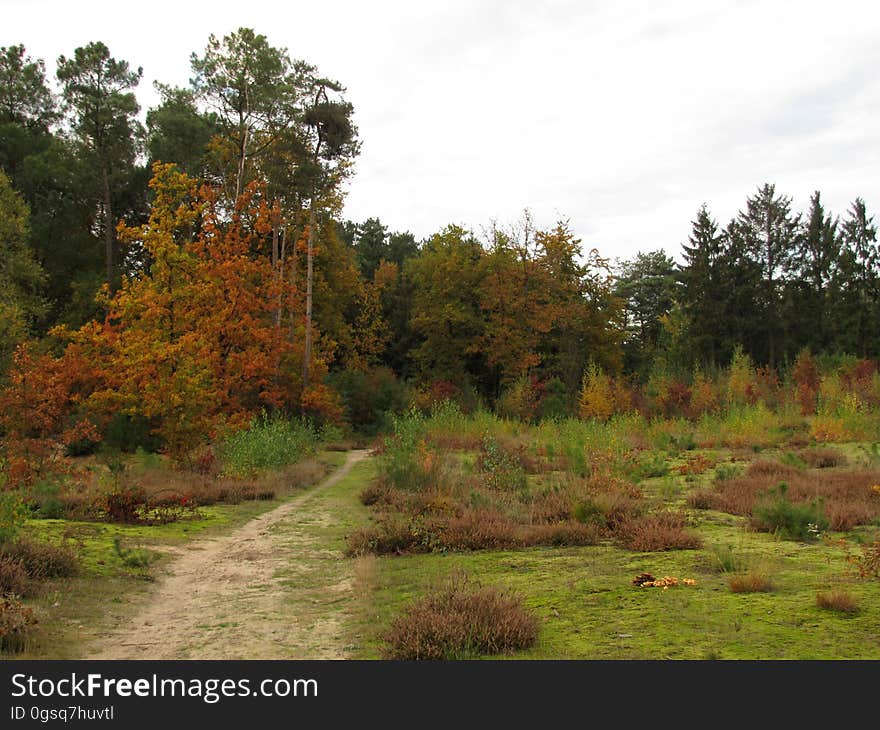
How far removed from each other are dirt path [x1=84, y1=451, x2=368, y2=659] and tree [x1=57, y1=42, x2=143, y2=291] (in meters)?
33.1

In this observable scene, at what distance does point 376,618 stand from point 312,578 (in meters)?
2.17

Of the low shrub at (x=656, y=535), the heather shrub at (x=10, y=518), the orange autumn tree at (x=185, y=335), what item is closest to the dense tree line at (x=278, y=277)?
the orange autumn tree at (x=185, y=335)

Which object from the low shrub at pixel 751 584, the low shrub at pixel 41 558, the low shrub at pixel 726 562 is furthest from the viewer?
the low shrub at pixel 41 558

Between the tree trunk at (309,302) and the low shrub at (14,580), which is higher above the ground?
the tree trunk at (309,302)

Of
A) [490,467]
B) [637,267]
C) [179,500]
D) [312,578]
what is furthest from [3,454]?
[637,267]

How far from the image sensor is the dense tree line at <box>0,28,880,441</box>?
23.2 metres

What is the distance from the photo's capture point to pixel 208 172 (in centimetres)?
3859

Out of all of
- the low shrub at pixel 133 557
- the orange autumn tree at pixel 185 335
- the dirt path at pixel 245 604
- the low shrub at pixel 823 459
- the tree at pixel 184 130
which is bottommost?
the dirt path at pixel 245 604

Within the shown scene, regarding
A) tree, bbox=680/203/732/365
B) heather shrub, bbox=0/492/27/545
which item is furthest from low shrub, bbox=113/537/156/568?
tree, bbox=680/203/732/365

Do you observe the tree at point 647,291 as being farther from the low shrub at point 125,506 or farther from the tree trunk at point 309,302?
the low shrub at point 125,506

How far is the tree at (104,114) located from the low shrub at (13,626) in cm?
3643

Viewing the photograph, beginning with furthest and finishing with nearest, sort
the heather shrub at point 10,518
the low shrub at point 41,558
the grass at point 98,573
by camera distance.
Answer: the heather shrub at point 10,518 → the low shrub at point 41,558 → the grass at point 98,573

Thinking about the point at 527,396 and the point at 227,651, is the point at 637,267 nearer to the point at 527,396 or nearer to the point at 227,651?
the point at 527,396

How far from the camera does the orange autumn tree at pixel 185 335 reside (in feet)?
59.9
